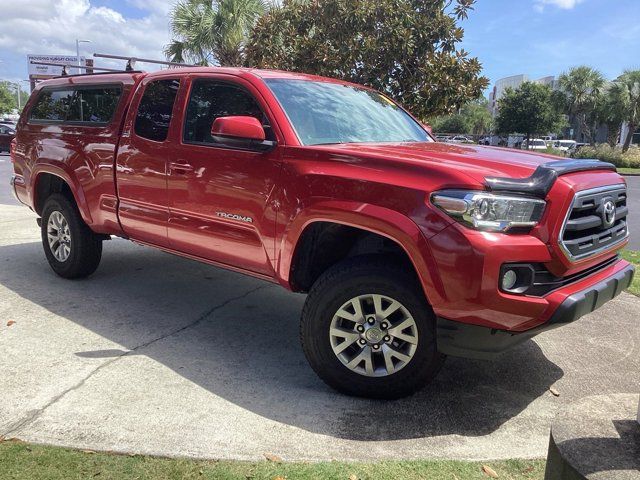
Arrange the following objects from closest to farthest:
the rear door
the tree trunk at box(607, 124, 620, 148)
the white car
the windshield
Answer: the windshield, the rear door, the tree trunk at box(607, 124, 620, 148), the white car

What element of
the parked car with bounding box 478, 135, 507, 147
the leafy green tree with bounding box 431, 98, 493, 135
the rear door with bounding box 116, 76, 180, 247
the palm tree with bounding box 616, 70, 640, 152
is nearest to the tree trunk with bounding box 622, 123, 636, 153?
the palm tree with bounding box 616, 70, 640, 152

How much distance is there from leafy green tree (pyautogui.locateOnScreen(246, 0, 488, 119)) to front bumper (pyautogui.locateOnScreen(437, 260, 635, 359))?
5932 millimetres

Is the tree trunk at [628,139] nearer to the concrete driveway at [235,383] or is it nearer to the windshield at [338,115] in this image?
the concrete driveway at [235,383]

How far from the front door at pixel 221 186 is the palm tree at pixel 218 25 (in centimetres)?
1181

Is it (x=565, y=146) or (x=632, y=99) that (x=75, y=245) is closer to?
(x=632, y=99)

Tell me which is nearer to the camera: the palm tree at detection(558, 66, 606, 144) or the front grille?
the front grille

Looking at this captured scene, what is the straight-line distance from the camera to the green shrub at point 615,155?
104ft

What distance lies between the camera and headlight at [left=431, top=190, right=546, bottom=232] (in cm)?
281

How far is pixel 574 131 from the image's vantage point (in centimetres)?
7725

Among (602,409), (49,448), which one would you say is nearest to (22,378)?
(49,448)

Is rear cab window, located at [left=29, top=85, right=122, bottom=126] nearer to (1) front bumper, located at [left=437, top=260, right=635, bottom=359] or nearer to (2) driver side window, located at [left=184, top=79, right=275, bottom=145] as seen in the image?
(2) driver side window, located at [left=184, top=79, right=275, bottom=145]

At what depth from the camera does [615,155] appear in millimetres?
32000

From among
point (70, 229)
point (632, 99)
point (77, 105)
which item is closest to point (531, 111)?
point (632, 99)

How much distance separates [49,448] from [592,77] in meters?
44.2
